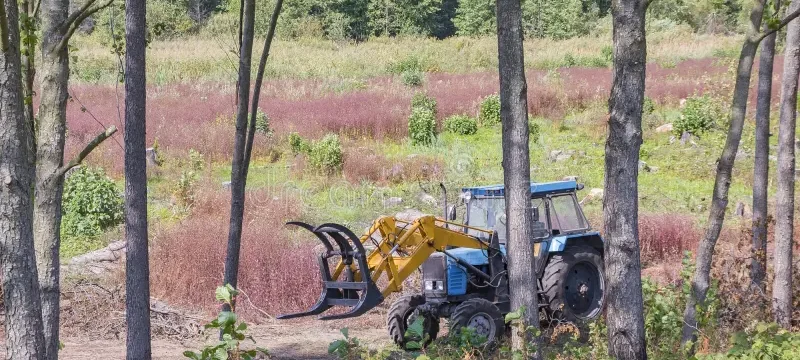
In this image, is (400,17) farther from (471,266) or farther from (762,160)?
(762,160)

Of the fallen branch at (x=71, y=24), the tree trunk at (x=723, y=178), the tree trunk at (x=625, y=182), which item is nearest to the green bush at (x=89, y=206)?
the fallen branch at (x=71, y=24)

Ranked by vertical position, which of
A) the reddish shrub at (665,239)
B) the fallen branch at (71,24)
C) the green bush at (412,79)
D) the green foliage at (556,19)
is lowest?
the reddish shrub at (665,239)

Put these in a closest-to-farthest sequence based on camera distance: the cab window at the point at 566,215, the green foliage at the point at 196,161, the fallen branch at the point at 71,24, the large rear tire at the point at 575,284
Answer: the fallen branch at the point at 71,24, the large rear tire at the point at 575,284, the cab window at the point at 566,215, the green foliage at the point at 196,161

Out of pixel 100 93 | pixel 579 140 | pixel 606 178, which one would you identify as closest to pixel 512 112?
pixel 606 178

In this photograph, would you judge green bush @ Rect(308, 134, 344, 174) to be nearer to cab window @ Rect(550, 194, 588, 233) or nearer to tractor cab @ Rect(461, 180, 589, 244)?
tractor cab @ Rect(461, 180, 589, 244)

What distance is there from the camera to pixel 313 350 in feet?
30.4

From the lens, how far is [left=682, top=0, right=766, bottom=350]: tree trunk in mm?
6184

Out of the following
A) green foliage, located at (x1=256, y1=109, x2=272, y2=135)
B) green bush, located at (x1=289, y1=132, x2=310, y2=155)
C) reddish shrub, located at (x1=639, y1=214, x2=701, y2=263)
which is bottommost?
reddish shrub, located at (x1=639, y1=214, x2=701, y2=263)

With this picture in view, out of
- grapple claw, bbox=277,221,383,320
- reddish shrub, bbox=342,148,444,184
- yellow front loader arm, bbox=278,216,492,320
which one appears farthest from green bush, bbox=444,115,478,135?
grapple claw, bbox=277,221,383,320

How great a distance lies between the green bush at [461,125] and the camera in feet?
70.7

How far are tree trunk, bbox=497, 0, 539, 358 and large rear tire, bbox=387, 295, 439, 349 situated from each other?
2.69 metres

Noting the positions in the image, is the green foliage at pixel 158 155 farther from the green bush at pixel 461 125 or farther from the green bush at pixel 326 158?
the green bush at pixel 461 125

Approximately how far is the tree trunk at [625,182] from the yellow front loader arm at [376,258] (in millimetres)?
2693

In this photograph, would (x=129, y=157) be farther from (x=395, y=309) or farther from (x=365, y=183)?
(x=365, y=183)
